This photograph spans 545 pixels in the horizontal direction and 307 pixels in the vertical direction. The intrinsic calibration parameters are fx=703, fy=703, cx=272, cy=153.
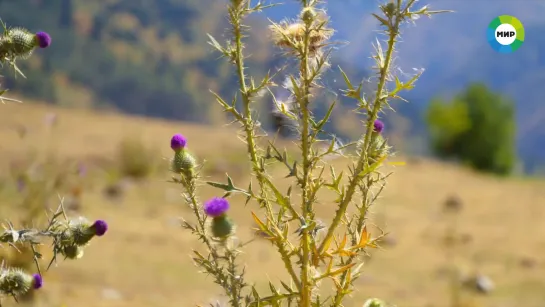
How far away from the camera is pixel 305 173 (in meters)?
1.40

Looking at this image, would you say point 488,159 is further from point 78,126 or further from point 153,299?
point 153,299

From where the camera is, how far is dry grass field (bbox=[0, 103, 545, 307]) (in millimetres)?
5898

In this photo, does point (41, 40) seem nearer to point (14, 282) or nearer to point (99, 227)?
point (99, 227)

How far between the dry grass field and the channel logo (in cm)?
132

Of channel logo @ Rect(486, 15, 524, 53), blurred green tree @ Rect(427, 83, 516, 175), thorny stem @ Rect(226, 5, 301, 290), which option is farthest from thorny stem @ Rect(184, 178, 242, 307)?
blurred green tree @ Rect(427, 83, 516, 175)

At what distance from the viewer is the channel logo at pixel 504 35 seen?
11.2ft

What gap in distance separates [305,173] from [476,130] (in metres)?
33.8

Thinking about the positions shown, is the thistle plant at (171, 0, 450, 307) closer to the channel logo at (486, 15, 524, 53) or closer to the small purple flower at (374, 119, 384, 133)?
the small purple flower at (374, 119, 384, 133)

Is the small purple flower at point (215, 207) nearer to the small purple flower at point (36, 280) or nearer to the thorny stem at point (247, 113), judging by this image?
the thorny stem at point (247, 113)

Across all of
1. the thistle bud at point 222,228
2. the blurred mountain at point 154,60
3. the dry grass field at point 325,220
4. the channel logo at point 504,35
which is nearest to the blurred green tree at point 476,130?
the blurred mountain at point 154,60

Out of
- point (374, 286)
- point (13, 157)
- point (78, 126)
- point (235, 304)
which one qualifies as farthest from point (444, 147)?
point (235, 304)

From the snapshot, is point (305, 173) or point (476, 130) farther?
point (476, 130)

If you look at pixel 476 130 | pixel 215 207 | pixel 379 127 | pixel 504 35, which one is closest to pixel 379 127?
pixel 379 127

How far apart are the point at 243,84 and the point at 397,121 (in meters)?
101
